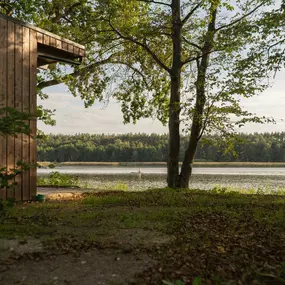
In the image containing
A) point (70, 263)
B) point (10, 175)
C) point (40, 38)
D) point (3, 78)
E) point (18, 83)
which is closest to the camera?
point (70, 263)

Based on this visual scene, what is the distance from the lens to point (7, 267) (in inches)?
150

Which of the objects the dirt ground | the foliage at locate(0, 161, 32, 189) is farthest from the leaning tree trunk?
the dirt ground

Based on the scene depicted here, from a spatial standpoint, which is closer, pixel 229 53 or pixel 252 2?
pixel 229 53

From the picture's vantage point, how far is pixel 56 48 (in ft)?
30.5

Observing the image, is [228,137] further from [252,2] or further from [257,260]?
[257,260]

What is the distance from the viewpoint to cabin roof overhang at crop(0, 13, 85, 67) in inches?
350

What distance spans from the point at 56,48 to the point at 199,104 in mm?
5223

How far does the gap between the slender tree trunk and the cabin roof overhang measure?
401 cm

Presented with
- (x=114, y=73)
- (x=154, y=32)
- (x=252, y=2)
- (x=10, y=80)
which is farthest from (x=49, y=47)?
(x=252, y=2)

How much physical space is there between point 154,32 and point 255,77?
395 cm

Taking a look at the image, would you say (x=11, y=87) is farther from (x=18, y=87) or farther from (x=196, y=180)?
(x=196, y=180)

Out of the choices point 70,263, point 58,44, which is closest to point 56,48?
point 58,44

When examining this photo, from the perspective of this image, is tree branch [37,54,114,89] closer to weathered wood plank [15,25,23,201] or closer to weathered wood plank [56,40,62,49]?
weathered wood plank [56,40,62,49]

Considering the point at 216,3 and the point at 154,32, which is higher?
the point at 216,3
